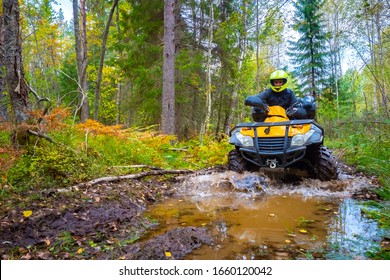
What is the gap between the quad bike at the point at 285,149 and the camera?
443 centimetres

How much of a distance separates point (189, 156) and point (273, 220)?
464 cm

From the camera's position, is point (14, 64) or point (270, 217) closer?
point (270, 217)

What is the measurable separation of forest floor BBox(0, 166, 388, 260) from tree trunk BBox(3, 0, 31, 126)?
1.28 meters

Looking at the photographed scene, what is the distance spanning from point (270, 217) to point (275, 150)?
1.51 m

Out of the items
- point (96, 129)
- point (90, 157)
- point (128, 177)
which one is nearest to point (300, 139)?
point (128, 177)

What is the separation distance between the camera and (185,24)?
36.0ft

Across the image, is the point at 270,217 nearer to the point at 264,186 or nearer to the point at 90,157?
the point at 264,186

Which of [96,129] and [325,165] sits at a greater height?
[96,129]

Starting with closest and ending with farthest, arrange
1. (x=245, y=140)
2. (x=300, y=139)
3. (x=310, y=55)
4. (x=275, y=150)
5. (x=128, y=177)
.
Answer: (x=300, y=139)
(x=275, y=150)
(x=128, y=177)
(x=245, y=140)
(x=310, y=55)

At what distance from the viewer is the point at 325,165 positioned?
4.55m

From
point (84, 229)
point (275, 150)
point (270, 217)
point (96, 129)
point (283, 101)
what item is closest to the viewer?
point (84, 229)

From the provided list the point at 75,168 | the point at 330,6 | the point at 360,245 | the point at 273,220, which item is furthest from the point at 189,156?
the point at 330,6

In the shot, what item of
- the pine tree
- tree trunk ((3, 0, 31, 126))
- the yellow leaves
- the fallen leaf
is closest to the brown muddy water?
the fallen leaf

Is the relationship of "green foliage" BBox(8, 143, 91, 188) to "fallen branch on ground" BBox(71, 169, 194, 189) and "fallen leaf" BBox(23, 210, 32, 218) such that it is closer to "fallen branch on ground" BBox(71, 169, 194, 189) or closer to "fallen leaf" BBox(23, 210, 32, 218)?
"fallen branch on ground" BBox(71, 169, 194, 189)
